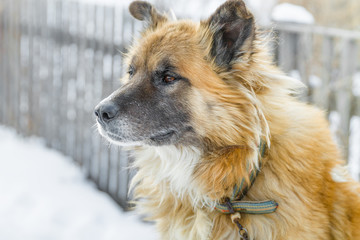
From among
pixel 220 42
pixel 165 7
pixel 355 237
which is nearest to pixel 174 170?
pixel 220 42

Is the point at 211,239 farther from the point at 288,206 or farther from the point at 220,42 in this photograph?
the point at 220,42

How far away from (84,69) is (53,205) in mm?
1746

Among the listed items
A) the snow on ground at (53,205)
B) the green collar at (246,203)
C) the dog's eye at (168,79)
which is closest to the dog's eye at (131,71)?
the dog's eye at (168,79)

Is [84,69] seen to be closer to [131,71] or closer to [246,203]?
[131,71]

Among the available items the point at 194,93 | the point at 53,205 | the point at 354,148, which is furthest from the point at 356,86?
the point at 53,205

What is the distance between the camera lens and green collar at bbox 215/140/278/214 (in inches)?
86.7

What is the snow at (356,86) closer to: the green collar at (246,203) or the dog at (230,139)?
the dog at (230,139)

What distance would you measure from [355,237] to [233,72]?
45.6 inches

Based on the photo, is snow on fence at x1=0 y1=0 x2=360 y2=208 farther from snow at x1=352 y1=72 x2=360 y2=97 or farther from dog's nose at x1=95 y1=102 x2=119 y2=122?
dog's nose at x1=95 y1=102 x2=119 y2=122

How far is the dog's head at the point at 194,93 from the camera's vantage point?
7.64 feet

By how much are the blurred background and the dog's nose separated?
1.14 m

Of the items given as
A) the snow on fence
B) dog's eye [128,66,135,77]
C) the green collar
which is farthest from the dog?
the snow on fence

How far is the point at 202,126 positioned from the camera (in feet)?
7.82

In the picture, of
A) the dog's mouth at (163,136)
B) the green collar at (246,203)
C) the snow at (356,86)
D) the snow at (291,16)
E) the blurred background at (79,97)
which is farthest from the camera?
the snow at (291,16)
